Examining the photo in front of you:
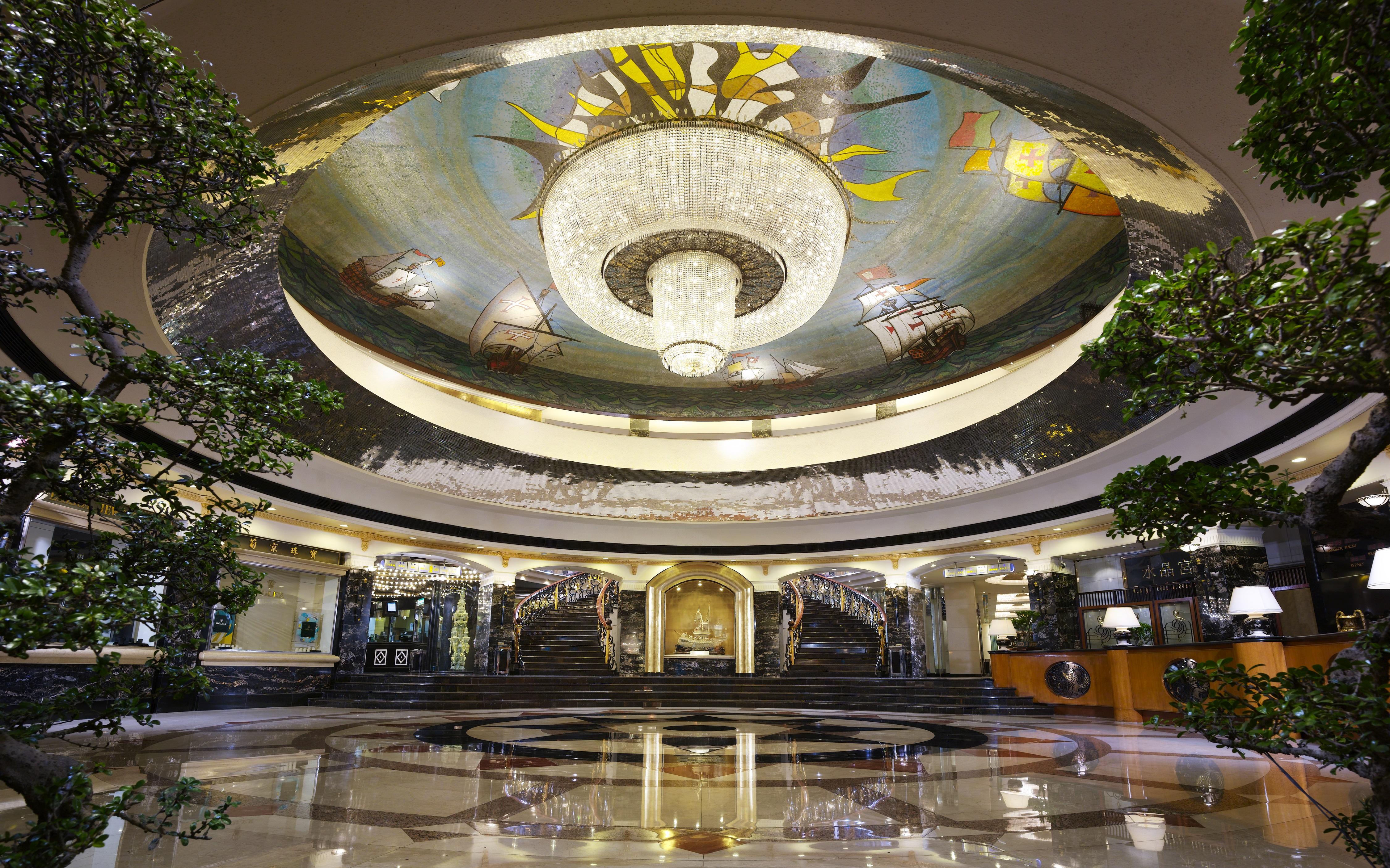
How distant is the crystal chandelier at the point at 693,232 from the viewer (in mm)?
7141

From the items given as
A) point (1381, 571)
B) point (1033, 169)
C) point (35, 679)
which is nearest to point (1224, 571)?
point (1381, 571)

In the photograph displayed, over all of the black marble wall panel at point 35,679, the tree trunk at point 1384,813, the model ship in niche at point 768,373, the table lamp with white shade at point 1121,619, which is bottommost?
the black marble wall panel at point 35,679

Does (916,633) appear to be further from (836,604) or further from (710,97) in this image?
(710,97)

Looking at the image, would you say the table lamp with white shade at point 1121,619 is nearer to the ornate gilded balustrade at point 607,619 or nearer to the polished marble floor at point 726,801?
the polished marble floor at point 726,801

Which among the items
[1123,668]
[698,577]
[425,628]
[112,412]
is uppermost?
[698,577]

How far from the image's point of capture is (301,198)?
8633 mm

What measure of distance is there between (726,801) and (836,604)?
15.7 m

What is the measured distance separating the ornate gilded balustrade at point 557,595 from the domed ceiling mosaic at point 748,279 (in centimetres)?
677

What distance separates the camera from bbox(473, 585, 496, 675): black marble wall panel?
1562 cm

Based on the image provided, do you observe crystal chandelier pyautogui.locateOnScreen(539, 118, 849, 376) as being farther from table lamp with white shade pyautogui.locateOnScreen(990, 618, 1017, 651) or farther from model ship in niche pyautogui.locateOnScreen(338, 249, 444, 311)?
table lamp with white shade pyautogui.locateOnScreen(990, 618, 1017, 651)

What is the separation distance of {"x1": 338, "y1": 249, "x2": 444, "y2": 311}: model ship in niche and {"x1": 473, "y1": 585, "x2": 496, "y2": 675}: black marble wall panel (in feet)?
23.5

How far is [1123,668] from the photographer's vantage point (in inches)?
419

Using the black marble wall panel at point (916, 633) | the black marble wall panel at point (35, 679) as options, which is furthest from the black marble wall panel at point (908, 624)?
the black marble wall panel at point (35, 679)

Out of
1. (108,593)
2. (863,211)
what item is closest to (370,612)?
(863,211)
